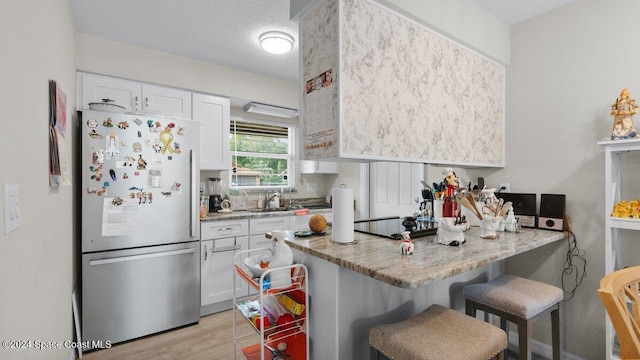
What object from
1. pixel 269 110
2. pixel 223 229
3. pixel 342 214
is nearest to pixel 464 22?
pixel 342 214

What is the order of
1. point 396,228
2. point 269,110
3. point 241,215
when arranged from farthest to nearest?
1. point 269,110
2. point 241,215
3. point 396,228

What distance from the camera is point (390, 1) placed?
1.58 metres

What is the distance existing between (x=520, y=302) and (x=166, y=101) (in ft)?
10.8

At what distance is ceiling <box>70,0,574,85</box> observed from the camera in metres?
2.14

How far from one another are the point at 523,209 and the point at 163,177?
290cm

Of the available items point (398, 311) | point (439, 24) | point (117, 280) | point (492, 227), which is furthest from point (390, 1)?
point (117, 280)

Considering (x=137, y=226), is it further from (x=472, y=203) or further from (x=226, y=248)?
(x=472, y=203)

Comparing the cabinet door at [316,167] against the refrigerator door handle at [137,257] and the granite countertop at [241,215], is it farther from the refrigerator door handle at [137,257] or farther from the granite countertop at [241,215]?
the refrigerator door handle at [137,257]

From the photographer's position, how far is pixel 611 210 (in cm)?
168

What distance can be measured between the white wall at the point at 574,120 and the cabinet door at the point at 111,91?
329cm

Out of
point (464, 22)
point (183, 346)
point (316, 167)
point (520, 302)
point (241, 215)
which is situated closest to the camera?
point (520, 302)

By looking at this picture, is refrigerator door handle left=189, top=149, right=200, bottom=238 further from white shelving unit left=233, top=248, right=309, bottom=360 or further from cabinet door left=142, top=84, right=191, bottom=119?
white shelving unit left=233, top=248, right=309, bottom=360

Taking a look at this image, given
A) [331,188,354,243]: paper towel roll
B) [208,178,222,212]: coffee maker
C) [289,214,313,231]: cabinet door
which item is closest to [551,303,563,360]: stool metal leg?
[331,188,354,243]: paper towel roll

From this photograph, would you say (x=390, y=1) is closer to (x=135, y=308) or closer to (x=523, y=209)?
(x=523, y=209)
